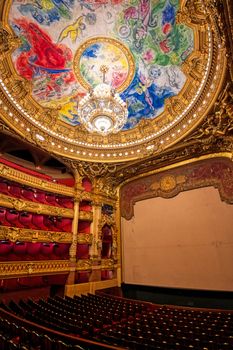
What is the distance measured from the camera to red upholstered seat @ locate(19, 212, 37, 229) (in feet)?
28.4

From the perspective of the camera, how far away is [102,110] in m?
7.50

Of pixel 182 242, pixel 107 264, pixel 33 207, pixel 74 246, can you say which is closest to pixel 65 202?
pixel 33 207

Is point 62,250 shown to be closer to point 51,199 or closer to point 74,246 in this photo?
point 74,246

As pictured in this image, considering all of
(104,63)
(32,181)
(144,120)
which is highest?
(104,63)

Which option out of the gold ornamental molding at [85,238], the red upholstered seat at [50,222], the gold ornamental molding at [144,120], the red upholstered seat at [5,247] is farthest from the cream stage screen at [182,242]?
the red upholstered seat at [5,247]

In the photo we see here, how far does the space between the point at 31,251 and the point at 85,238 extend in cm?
264

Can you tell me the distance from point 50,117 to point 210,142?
7.65m

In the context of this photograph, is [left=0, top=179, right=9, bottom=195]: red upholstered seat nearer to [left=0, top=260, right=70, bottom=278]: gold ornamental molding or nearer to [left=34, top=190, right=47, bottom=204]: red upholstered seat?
[left=34, top=190, right=47, bottom=204]: red upholstered seat

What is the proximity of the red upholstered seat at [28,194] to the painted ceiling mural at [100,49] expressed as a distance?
157 inches

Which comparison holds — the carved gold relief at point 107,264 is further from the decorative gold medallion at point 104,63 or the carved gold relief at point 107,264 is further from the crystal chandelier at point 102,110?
the decorative gold medallion at point 104,63

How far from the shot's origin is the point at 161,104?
9.77m

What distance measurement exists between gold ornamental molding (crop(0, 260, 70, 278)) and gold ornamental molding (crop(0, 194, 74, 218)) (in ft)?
6.85

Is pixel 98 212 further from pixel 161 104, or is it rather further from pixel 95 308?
pixel 161 104

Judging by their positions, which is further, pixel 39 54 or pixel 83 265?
pixel 83 265
